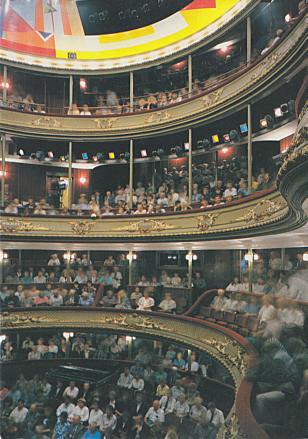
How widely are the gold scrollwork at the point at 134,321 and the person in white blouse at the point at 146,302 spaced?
0.32m

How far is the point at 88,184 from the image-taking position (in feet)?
62.0

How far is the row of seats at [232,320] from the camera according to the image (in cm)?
815

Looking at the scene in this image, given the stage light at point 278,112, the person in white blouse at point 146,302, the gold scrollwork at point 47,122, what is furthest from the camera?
the gold scrollwork at point 47,122

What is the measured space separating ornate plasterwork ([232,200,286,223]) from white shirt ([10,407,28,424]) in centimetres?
797

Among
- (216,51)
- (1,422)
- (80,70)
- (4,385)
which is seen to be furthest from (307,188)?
(80,70)

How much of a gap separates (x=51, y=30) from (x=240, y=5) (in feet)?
30.0

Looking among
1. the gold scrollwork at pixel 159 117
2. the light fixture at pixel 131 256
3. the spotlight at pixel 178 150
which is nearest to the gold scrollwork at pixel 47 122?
the gold scrollwork at pixel 159 117

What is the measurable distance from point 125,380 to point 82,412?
6.41 ft

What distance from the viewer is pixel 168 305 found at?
12.1 meters

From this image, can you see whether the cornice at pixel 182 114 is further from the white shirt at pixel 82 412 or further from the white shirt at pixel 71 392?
the white shirt at pixel 82 412

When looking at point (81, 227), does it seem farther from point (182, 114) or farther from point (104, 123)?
point (182, 114)

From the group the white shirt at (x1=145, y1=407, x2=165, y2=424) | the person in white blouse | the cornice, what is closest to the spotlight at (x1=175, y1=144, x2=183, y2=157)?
the cornice

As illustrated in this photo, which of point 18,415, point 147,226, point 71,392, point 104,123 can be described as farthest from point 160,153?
point 18,415

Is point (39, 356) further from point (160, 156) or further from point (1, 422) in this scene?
point (160, 156)
